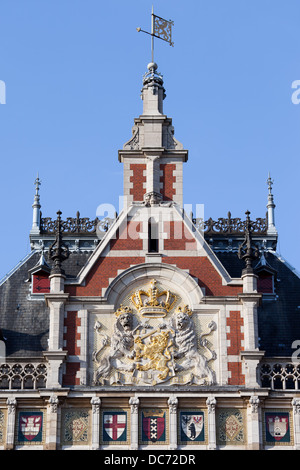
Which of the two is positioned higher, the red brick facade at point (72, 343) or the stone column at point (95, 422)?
the red brick facade at point (72, 343)

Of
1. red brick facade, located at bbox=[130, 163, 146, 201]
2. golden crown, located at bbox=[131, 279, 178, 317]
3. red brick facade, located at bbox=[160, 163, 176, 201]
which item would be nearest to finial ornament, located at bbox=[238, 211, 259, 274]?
golden crown, located at bbox=[131, 279, 178, 317]

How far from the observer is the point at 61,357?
35875 mm

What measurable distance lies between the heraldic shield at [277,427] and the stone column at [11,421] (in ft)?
22.6

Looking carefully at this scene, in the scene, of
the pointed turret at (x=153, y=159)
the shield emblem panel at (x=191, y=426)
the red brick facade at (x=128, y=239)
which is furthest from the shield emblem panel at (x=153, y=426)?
the pointed turret at (x=153, y=159)

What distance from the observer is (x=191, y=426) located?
35438mm

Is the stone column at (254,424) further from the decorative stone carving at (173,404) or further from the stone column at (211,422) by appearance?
the decorative stone carving at (173,404)

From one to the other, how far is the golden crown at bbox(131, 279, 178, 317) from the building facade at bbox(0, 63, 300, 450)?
28 millimetres

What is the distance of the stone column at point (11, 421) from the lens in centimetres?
3528

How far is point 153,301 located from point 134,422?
3.60 metres
